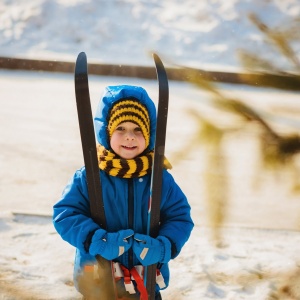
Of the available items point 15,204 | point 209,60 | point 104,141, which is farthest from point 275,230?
point 209,60

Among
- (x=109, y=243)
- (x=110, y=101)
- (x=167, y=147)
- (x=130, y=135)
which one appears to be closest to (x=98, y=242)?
(x=109, y=243)

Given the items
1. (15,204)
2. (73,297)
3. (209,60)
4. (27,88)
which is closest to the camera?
(73,297)

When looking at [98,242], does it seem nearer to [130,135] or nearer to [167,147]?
[130,135]

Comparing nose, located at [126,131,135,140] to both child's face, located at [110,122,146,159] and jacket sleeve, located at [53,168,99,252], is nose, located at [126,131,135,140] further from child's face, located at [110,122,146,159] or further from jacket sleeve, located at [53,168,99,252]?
jacket sleeve, located at [53,168,99,252]

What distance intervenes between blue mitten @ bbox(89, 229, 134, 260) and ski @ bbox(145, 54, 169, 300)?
0.09 meters

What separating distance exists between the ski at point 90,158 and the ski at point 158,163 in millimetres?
141

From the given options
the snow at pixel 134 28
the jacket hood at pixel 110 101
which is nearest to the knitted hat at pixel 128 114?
the jacket hood at pixel 110 101

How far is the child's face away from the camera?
1.67m

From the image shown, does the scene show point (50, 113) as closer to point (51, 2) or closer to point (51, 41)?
point (51, 41)

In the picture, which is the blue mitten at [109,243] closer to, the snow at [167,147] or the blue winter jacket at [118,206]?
the blue winter jacket at [118,206]

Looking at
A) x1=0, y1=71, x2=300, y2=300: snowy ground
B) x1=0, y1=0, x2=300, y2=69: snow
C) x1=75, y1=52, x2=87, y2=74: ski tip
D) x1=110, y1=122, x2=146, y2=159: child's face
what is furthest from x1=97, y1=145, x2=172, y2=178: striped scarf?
x1=0, y1=0, x2=300, y2=69: snow

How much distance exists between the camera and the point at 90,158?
1508 mm

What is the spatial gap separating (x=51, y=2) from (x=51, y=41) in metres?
1.74

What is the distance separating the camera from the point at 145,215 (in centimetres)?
167
